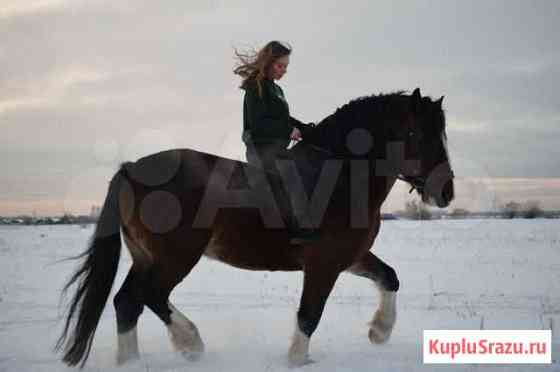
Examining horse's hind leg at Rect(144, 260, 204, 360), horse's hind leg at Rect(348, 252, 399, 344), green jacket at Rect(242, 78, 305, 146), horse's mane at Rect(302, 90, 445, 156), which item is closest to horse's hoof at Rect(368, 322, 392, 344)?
horse's hind leg at Rect(348, 252, 399, 344)

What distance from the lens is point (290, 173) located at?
514 centimetres

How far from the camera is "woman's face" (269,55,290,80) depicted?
215 inches

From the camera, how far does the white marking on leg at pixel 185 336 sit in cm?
521

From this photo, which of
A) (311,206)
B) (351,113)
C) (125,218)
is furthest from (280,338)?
(351,113)

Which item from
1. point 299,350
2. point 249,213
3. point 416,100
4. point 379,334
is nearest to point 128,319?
point 249,213

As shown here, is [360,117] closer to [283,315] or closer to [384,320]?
[384,320]

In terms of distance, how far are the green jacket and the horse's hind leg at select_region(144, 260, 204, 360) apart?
1.63m

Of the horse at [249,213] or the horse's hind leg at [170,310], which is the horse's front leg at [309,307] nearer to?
the horse at [249,213]

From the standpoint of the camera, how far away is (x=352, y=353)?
5480 mm

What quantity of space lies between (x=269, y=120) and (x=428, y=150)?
174cm

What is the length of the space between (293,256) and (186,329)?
54.6 inches

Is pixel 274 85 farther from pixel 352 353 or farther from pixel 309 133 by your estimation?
pixel 352 353

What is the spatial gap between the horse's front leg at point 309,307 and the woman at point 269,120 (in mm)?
415


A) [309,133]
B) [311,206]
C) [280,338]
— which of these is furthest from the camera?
[280,338]
